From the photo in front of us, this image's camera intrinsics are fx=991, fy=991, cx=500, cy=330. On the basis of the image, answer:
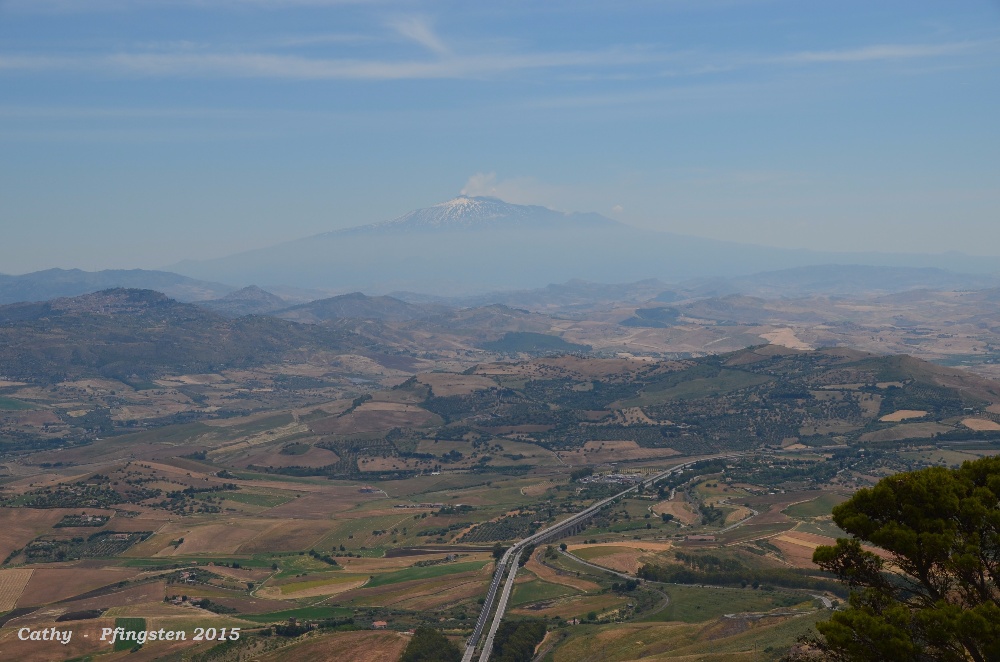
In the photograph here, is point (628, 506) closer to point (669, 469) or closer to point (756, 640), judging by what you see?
point (669, 469)

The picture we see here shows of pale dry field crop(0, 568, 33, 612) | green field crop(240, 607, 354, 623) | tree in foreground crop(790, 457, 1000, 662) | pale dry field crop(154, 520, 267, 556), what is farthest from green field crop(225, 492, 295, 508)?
tree in foreground crop(790, 457, 1000, 662)

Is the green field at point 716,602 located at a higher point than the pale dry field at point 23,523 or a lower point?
higher

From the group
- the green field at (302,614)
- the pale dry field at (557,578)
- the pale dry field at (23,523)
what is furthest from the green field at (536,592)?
the pale dry field at (23,523)

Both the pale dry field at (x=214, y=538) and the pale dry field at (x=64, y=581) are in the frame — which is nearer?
the pale dry field at (x=64, y=581)

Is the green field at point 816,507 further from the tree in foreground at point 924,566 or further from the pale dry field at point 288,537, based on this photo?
the tree in foreground at point 924,566

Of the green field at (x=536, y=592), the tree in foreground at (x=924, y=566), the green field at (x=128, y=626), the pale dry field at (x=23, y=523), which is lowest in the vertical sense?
the pale dry field at (x=23, y=523)

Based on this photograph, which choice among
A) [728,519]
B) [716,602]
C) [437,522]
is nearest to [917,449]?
[728,519]

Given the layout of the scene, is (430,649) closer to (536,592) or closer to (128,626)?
(536,592)
